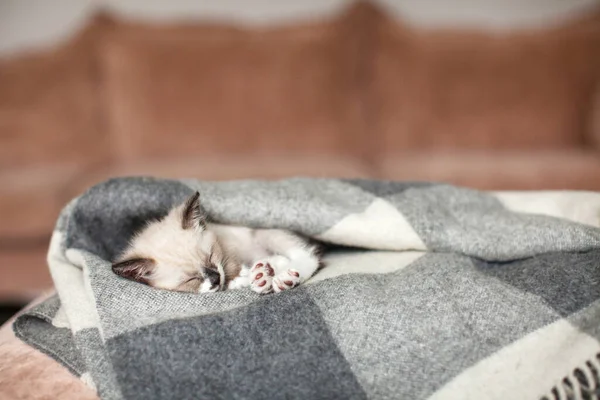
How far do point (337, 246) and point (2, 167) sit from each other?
2.05 meters

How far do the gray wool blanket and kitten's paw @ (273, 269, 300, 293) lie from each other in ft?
0.12

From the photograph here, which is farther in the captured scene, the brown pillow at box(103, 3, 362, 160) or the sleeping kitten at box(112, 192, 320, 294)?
the brown pillow at box(103, 3, 362, 160)

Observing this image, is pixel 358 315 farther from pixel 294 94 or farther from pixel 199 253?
pixel 294 94

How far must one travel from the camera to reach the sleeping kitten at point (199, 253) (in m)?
1.11

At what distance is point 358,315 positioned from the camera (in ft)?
2.68

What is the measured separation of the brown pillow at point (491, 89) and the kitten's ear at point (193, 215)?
66.4 inches

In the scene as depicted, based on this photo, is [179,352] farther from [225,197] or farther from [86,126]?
[86,126]

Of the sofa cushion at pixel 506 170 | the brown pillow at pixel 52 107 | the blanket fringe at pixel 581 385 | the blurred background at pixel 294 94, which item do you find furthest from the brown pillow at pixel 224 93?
the blanket fringe at pixel 581 385

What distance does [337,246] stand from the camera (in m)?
1.28

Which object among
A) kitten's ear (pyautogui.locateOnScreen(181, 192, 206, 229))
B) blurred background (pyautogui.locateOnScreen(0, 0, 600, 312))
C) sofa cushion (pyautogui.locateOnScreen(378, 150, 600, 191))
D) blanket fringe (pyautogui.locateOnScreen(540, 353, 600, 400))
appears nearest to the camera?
blanket fringe (pyautogui.locateOnScreen(540, 353, 600, 400))

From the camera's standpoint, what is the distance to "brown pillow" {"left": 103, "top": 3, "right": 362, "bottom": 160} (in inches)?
100

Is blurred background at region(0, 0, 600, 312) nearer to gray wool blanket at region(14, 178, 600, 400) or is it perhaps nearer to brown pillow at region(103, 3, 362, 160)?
brown pillow at region(103, 3, 362, 160)

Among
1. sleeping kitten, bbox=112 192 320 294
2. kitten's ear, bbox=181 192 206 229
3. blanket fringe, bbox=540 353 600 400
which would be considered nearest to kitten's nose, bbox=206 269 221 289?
sleeping kitten, bbox=112 192 320 294

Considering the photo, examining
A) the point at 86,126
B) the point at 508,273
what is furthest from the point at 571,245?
the point at 86,126
